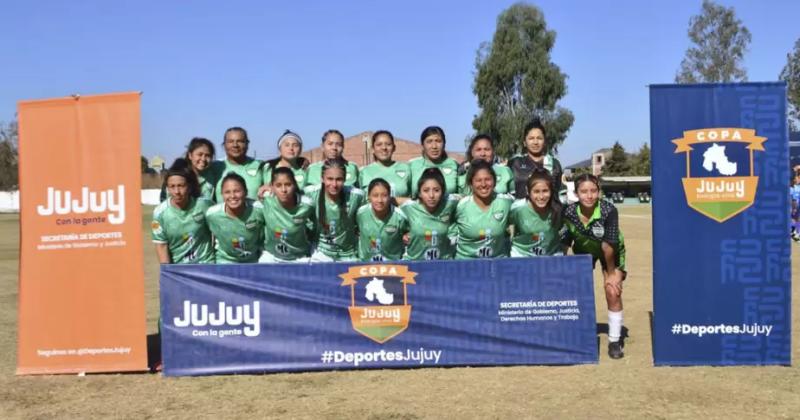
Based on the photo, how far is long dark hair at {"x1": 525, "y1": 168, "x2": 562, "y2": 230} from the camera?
5805mm

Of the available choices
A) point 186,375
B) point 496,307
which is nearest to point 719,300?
point 496,307

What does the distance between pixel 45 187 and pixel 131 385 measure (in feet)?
6.26

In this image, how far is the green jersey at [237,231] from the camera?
5.95 metres

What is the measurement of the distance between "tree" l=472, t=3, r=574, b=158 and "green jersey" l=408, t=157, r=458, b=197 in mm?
37210

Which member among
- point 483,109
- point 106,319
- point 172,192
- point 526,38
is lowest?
point 106,319

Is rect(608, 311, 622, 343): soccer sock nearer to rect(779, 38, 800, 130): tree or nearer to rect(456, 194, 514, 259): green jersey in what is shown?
rect(456, 194, 514, 259): green jersey

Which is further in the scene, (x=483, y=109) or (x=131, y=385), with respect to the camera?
(x=483, y=109)

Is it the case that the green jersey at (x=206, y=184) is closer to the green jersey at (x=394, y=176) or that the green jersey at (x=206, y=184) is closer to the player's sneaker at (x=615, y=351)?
the green jersey at (x=394, y=176)

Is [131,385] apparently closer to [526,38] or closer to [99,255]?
[99,255]

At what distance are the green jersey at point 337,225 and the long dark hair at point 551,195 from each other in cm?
159

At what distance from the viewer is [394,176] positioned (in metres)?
7.08

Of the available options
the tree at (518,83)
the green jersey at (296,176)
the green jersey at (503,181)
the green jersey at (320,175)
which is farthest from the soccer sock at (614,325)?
the tree at (518,83)

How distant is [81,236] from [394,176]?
10.1 ft

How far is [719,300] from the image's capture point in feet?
18.6
